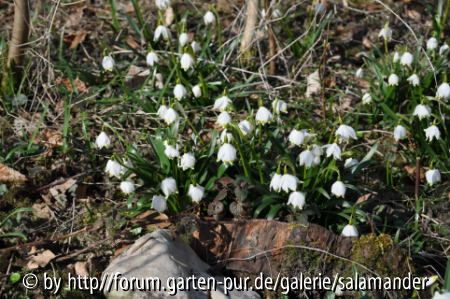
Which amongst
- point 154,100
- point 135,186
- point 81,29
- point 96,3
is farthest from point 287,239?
point 96,3

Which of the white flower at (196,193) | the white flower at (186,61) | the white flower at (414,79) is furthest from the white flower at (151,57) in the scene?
the white flower at (414,79)

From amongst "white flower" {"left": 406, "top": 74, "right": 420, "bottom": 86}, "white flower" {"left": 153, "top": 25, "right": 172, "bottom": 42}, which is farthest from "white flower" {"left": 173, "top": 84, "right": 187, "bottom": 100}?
"white flower" {"left": 406, "top": 74, "right": 420, "bottom": 86}

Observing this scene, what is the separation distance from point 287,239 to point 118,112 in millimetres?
1505

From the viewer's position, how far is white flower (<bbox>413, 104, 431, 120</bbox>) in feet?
12.5

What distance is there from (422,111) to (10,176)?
2.32 m

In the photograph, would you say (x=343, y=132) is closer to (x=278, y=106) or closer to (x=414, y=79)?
(x=278, y=106)

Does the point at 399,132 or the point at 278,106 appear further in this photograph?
the point at 399,132

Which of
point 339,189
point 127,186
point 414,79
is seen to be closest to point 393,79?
point 414,79

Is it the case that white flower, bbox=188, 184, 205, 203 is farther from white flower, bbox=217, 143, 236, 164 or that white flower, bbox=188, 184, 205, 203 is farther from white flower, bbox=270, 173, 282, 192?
white flower, bbox=270, 173, 282, 192

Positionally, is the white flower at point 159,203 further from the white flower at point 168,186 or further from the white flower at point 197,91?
the white flower at point 197,91

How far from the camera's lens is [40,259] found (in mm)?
3178

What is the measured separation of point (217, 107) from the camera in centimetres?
371

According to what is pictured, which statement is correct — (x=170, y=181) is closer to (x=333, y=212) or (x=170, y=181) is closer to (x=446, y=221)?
(x=333, y=212)

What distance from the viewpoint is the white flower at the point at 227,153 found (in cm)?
324
